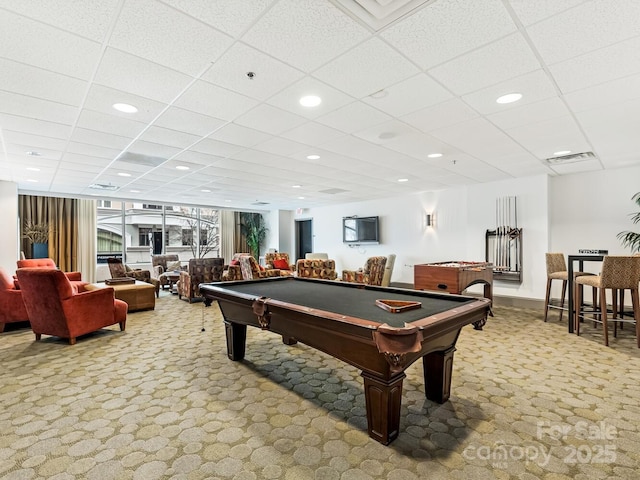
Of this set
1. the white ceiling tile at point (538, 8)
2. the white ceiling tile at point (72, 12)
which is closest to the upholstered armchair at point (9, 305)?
the white ceiling tile at point (72, 12)

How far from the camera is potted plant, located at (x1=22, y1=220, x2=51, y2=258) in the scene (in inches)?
299

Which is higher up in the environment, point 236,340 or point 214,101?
point 214,101

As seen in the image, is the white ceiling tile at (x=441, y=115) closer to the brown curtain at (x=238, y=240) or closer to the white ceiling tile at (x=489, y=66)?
the white ceiling tile at (x=489, y=66)

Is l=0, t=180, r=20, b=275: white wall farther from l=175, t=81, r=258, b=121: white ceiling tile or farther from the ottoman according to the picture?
l=175, t=81, r=258, b=121: white ceiling tile

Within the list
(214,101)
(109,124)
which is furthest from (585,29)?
(109,124)

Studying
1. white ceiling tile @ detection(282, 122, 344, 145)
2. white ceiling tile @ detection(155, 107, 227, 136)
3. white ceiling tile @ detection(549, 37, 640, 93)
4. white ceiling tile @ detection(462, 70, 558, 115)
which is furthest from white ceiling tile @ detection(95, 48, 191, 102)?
white ceiling tile @ detection(549, 37, 640, 93)

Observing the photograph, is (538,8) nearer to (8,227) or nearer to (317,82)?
(317,82)

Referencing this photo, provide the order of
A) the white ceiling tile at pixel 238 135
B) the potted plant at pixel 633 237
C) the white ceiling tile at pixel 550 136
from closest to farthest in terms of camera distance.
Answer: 1. the white ceiling tile at pixel 550 136
2. the white ceiling tile at pixel 238 135
3. the potted plant at pixel 633 237

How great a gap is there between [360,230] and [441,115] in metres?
6.28

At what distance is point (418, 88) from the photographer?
8.71ft

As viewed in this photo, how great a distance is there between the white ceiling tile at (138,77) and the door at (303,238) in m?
9.03

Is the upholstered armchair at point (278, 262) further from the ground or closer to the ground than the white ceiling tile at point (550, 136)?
closer to the ground

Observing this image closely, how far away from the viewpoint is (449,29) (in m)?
1.92

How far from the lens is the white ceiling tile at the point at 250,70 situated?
7.16ft
